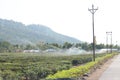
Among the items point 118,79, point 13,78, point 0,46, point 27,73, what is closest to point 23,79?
point 27,73

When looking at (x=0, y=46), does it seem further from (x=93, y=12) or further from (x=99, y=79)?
(x=99, y=79)

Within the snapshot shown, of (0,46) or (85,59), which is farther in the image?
(0,46)

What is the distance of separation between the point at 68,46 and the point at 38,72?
131 metres

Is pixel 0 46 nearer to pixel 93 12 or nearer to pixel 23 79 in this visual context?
pixel 93 12

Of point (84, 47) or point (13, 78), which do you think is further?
point (84, 47)

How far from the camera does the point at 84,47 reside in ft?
551

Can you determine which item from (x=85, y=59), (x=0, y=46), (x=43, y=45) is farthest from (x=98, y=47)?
(x=85, y=59)

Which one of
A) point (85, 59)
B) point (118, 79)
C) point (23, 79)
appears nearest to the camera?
point (118, 79)

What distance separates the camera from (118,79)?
70.9ft

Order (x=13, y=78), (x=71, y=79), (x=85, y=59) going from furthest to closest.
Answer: (x=85, y=59) → (x=13, y=78) → (x=71, y=79)

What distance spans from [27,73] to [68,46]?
431 feet

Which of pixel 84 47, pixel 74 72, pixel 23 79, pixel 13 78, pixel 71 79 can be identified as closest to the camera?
pixel 71 79

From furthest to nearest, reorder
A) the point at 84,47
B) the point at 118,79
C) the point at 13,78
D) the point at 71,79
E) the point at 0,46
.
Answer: the point at 84,47, the point at 0,46, the point at 13,78, the point at 118,79, the point at 71,79

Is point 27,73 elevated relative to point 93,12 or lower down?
lower down
